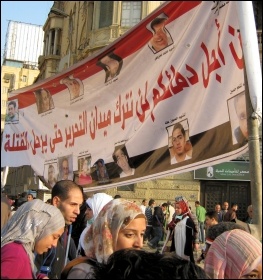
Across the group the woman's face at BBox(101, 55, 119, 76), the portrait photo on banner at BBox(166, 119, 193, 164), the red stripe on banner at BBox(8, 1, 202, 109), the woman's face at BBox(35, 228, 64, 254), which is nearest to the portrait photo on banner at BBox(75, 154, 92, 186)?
the red stripe on banner at BBox(8, 1, 202, 109)

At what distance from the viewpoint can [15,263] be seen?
190 centimetres

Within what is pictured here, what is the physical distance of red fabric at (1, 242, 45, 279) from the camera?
5.99ft

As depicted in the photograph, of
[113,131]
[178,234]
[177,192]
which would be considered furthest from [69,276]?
[177,192]

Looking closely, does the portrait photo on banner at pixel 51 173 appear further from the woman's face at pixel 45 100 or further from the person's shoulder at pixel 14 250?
the person's shoulder at pixel 14 250

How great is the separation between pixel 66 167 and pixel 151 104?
1.27 metres

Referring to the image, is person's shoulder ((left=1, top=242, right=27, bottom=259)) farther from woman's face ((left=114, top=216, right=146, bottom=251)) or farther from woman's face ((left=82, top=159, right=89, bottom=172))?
woman's face ((left=82, top=159, right=89, bottom=172))

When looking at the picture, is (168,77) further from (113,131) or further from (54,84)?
(54,84)

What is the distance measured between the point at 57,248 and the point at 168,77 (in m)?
1.35

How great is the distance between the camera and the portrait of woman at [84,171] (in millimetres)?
3889

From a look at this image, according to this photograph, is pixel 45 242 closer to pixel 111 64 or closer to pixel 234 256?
pixel 234 256

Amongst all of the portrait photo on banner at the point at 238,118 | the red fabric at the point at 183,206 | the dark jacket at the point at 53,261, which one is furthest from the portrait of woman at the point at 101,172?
the red fabric at the point at 183,206

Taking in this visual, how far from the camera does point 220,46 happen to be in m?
2.66

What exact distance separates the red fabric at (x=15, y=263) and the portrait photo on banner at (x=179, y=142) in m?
1.15

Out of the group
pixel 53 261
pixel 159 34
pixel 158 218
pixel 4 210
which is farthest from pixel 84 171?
pixel 158 218
